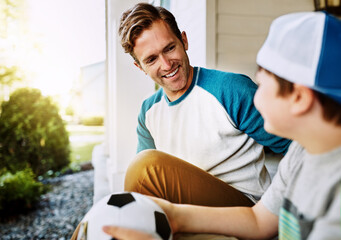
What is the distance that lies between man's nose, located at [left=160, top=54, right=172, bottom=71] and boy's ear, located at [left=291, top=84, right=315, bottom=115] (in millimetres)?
858

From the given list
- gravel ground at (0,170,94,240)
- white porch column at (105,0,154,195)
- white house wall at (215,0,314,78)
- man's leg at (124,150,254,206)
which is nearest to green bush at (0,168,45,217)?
gravel ground at (0,170,94,240)

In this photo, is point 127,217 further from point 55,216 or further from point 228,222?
point 55,216

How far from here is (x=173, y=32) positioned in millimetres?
1500

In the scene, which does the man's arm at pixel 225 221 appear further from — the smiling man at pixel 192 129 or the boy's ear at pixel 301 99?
the boy's ear at pixel 301 99

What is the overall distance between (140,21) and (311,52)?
1.01 metres

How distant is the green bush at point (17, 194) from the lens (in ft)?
11.3

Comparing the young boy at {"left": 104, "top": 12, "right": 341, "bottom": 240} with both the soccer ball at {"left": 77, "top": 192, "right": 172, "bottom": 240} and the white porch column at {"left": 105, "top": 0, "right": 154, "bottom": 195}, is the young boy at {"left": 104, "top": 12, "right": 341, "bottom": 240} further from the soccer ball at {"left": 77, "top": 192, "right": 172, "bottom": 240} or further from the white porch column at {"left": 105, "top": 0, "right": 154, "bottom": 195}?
the white porch column at {"left": 105, "top": 0, "right": 154, "bottom": 195}

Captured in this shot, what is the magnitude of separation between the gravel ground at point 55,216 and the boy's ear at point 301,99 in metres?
2.92

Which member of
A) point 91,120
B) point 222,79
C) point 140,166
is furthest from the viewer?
point 91,120

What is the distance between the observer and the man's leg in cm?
122

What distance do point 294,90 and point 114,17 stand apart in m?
3.20

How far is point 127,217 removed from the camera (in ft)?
2.67

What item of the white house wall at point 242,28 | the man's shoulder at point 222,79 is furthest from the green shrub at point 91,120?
the man's shoulder at point 222,79

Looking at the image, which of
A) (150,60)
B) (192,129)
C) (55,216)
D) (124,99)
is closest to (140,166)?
(192,129)
